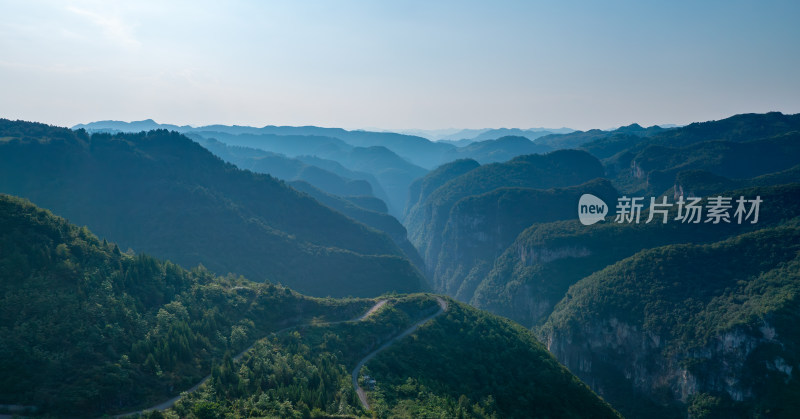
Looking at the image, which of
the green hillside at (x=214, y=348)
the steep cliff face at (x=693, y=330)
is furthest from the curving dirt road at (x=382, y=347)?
the steep cliff face at (x=693, y=330)

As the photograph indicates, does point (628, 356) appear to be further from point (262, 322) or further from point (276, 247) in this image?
point (276, 247)

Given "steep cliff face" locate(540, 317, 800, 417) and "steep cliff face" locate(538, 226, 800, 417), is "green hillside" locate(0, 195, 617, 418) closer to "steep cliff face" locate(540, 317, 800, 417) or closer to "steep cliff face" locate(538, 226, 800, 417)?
"steep cliff face" locate(540, 317, 800, 417)

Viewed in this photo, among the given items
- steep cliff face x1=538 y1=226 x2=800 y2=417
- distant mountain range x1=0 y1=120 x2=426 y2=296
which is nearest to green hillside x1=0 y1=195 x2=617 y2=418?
steep cliff face x1=538 y1=226 x2=800 y2=417

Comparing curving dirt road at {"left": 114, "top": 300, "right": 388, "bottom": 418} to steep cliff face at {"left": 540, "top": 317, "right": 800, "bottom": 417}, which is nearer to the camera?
curving dirt road at {"left": 114, "top": 300, "right": 388, "bottom": 418}

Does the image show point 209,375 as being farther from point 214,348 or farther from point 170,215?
point 170,215

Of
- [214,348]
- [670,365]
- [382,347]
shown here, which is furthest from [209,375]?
[670,365]

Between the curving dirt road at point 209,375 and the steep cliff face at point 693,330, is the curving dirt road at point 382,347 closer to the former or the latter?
the curving dirt road at point 209,375

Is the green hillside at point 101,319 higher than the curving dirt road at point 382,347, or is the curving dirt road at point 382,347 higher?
the green hillside at point 101,319

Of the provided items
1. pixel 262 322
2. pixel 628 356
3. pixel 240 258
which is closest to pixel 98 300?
pixel 262 322

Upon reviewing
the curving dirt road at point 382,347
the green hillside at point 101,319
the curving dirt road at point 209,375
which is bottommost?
the curving dirt road at point 382,347
